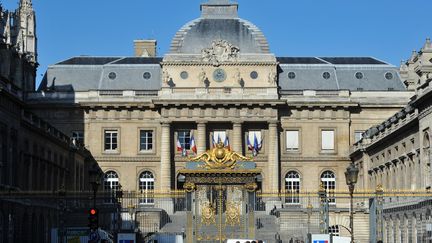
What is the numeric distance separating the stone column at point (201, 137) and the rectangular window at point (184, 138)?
4.26 feet

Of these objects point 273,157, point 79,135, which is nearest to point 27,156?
point 79,135

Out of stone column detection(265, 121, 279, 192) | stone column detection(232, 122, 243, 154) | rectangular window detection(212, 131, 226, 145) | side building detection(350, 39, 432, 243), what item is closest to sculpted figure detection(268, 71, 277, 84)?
stone column detection(265, 121, 279, 192)

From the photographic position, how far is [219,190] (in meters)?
44.5

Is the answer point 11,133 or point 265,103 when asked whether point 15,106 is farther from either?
point 265,103

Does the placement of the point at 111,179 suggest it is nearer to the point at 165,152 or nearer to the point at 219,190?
the point at 165,152

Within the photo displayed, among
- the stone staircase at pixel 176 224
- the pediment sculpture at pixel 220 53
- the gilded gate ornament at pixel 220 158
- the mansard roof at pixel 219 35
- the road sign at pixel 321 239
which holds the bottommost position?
the road sign at pixel 321 239

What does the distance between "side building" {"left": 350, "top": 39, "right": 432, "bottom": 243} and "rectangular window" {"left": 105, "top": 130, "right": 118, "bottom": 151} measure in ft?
68.9

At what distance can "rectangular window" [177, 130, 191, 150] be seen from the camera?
87375 mm

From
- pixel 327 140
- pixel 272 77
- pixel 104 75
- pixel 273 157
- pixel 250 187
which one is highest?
pixel 104 75

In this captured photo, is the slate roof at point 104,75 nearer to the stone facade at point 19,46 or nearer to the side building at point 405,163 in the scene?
the stone facade at point 19,46

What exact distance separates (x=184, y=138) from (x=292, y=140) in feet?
31.4

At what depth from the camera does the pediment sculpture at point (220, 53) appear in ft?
284

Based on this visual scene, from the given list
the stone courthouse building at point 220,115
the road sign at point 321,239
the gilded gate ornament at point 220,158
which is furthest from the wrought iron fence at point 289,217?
the gilded gate ornament at point 220,158

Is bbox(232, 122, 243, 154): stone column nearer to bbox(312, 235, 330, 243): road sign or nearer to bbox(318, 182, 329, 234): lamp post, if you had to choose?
bbox(318, 182, 329, 234): lamp post
